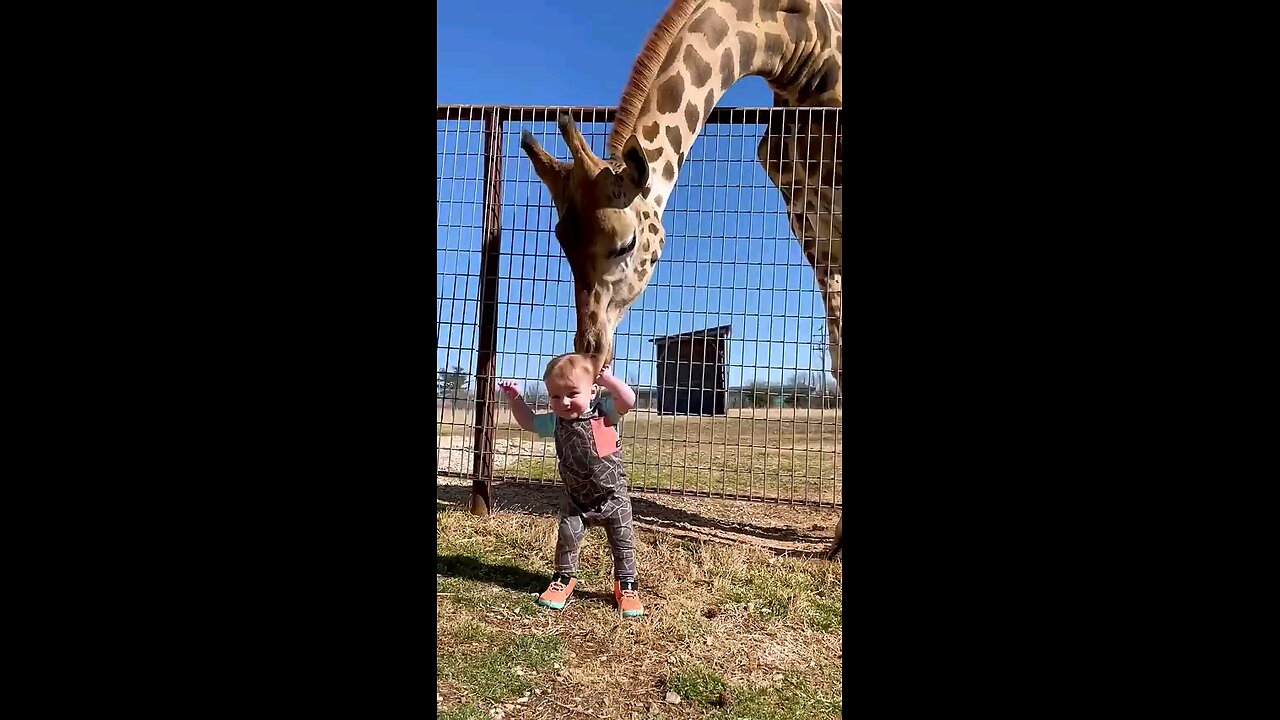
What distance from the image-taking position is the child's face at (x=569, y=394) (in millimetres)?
1963

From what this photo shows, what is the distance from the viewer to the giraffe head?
2.32 metres

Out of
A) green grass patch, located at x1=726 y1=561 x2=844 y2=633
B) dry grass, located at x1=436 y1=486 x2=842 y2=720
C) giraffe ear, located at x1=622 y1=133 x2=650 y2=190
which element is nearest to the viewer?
dry grass, located at x1=436 y1=486 x2=842 y2=720

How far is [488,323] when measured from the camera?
10.7 ft

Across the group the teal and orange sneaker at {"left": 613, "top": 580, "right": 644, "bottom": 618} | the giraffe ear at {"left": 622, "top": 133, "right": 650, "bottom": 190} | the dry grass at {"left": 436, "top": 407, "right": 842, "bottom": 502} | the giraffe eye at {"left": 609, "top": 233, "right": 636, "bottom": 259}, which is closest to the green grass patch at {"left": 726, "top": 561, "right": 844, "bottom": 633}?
the teal and orange sneaker at {"left": 613, "top": 580, "right": 644, "bottom": 618}

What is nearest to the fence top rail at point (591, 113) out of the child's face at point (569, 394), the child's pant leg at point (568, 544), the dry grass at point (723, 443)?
the dry grass at point (723, 443)

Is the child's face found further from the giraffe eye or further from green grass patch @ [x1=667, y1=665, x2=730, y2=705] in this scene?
green grass patch @ [x1=667, y1=665, x2=730, y2=705]

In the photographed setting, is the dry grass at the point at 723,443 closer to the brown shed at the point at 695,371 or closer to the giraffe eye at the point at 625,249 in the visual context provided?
the brown shed at the point at 695,371

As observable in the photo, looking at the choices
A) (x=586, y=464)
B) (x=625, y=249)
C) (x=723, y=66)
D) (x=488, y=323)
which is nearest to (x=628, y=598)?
(x=586, y=464)

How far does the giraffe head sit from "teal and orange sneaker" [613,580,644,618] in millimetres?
728

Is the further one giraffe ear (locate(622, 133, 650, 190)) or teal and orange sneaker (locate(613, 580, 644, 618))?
giraffe ear (locate(622, 133, 650, 190))

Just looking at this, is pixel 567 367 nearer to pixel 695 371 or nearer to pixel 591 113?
pixel 695 371
